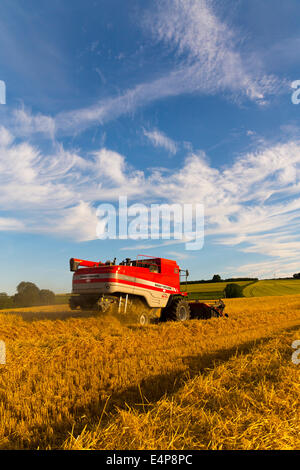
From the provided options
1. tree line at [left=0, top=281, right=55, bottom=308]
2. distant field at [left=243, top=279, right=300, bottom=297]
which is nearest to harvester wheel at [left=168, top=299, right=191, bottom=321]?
tree line at [left=0, top=281, right=55, bottom=308]

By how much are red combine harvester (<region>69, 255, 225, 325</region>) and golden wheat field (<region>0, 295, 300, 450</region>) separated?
11.0 feet

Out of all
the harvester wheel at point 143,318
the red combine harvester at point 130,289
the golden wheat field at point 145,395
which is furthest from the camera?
the harvester wheel at point 143,318

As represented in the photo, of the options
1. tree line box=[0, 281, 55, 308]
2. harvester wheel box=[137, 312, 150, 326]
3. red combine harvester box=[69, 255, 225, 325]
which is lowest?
tree line box=[0, 281, 55, 308]

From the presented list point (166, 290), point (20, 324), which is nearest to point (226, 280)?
point (166, 290)

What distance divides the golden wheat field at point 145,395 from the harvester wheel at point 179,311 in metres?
5.33

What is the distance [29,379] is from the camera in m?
4.86

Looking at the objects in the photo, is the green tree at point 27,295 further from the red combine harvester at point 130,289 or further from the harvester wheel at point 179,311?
the harvester wheel at point 179,311

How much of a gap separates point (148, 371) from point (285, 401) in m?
2.41

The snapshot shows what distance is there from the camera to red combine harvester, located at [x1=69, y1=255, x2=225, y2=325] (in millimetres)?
11227

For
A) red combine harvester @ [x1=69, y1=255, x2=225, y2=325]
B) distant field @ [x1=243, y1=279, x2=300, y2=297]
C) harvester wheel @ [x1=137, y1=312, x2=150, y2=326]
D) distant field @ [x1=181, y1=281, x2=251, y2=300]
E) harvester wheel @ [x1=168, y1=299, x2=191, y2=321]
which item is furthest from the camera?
distant field @ [x1=243, y1=279, x2=300, y2=297]

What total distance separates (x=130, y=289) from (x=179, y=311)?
9.79 feet

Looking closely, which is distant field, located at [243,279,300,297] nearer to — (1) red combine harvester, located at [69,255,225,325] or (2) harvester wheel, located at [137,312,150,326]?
(1) red combine harvester, located at [69,255,225,325]

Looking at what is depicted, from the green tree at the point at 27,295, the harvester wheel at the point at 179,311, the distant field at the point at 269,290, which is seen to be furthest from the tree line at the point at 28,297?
the harvester wheel at the point at 179,311

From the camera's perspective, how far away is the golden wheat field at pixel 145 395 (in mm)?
2570
